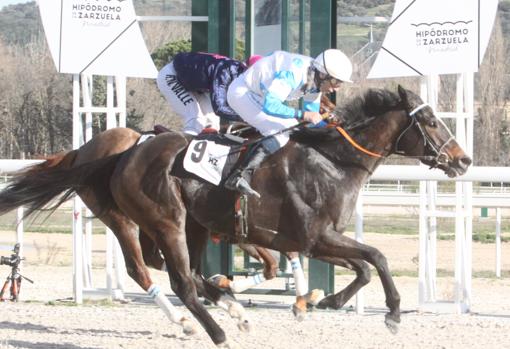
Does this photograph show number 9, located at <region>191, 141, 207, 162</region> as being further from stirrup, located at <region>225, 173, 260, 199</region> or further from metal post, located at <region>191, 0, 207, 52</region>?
metal post, located at <region>191, 0, 207, 52</region>

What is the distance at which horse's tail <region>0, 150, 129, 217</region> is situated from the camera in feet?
23.4

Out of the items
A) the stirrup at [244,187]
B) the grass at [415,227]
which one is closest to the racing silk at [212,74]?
the stirrup at [244,187]

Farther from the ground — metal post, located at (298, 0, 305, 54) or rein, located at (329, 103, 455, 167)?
metal post, located at (298, 0, 305, 54)

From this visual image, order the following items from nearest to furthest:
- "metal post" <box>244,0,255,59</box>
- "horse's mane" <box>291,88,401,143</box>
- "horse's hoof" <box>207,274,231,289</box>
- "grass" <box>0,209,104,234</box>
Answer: "horse's mane" <box>291,88,401,143</box> < "horse's hoof" <box>207,274,231,289</box> < "metal post" <box>244,0,255,59</box> < "grass" <box>0,209,104,234</box>

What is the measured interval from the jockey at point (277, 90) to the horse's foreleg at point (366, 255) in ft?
1.70

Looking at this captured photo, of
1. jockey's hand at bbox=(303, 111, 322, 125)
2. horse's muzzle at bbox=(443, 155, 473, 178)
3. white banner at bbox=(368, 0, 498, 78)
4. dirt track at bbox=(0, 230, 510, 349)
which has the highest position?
white banner at bbox=(368, 0, 498, 78)

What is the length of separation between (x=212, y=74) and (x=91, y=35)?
1.89 m

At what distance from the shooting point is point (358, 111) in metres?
6.65

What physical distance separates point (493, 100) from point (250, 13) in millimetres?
27519

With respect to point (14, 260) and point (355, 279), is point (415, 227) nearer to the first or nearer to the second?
point (14, 260)

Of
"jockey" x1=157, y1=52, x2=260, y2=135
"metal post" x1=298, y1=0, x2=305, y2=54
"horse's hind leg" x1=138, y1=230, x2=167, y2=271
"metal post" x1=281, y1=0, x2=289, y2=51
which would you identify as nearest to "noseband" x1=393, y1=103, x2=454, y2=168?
"jockey" x1=157, y1=52, x2=260, y2=135

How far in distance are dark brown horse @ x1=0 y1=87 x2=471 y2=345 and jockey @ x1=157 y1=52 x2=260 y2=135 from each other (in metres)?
0.59

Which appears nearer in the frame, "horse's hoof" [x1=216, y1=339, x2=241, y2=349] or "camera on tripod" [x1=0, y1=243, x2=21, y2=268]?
"horse's hoof" [x1=216, y1=339, x2=241, y2=349]

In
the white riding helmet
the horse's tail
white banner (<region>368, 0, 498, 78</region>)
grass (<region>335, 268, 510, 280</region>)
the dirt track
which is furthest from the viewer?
grass (<region>335, 268, 510, 280</region>)
